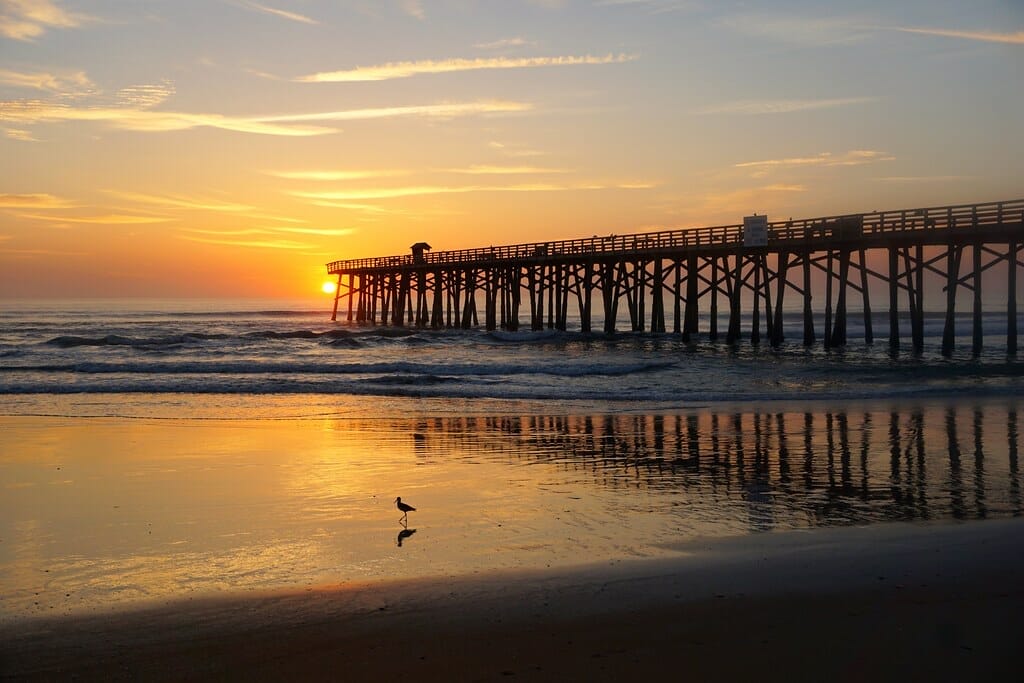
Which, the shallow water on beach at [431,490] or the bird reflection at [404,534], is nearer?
the shallow water on beach at [431,490]

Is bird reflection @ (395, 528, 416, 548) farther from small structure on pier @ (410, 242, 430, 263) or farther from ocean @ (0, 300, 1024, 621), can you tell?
small structure on pier @ (410, 242, 430, 263)

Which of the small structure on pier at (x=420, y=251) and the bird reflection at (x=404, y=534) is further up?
the small structure on pier at (x=420, y=251)

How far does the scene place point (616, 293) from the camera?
4169 centimetres

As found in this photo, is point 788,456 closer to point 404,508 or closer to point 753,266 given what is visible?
point 404,508

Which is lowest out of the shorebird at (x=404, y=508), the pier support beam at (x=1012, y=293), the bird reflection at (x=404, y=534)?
the bird reflection at (x=404, y=534)

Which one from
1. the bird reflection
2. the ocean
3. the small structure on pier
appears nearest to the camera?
the ocean

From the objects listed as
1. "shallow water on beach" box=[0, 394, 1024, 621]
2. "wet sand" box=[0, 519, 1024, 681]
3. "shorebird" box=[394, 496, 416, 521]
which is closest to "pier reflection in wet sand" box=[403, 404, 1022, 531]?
"shallow water on beach" box=[0, 394, 1024, 621]

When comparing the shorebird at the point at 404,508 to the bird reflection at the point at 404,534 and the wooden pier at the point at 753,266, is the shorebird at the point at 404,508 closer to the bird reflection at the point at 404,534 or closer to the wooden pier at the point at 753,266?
the bird reflection at the point at 404,534

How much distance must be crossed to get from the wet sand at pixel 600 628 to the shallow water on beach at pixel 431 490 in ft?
1.62

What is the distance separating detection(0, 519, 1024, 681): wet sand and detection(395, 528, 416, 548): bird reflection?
3.95ft

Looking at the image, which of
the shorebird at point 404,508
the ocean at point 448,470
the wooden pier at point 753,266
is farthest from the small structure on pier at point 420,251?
the shorebird at point 404,508

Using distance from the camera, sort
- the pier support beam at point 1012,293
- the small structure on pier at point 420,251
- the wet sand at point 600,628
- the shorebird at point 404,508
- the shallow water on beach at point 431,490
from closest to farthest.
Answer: the wet sand at point 600,628 → the shallow water on beach at point 431,490 → the shorebird at point 404,508 → the pier support beam at point 1012,293 → the small structure on pier at point 420,251

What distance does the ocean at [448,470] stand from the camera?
6883 mm

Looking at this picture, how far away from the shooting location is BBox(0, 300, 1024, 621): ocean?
6.88 metres
